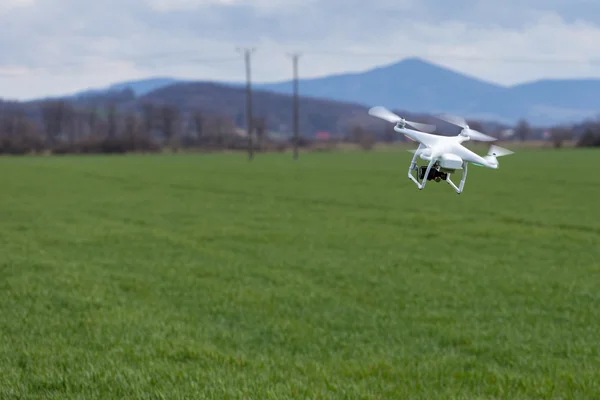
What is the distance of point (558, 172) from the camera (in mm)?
69812

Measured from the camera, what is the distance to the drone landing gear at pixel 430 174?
1.26m

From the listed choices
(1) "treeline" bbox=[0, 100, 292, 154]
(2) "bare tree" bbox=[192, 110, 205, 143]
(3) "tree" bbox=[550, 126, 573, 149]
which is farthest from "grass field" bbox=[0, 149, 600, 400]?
(2) "bare tree" bbox=[192, 110, 205, 143]

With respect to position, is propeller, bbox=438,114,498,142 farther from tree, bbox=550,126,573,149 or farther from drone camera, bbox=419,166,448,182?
tree, bbox=550,126,573,149

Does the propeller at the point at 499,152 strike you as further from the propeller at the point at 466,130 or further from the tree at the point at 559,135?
the tree at the point at 559,135

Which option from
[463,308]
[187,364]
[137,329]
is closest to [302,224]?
[463,308]

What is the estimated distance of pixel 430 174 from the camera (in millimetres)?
1319

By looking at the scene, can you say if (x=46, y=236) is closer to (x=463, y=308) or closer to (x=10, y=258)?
(x=10, y=258)

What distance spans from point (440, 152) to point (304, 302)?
64.7 feet

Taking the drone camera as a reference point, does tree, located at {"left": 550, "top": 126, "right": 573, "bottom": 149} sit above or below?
above

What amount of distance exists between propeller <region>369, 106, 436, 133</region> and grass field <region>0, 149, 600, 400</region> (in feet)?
0.32

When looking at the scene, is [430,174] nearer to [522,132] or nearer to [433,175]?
[433,175]

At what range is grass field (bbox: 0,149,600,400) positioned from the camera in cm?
1299

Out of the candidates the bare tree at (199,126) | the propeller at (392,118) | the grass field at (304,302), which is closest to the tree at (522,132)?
the grass field at (304,302)

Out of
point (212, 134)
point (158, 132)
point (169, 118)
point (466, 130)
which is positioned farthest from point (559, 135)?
point (158, 132)
